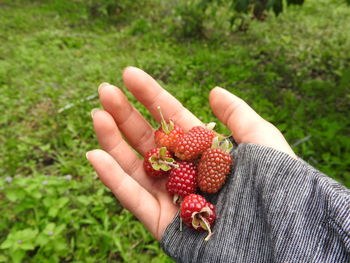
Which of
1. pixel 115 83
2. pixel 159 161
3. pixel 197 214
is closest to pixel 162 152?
pixel 159 161

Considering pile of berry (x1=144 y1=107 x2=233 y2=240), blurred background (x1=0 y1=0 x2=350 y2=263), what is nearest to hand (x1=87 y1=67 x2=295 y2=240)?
pile of berry (x1=144 y1=107 x2=233 y2=240)

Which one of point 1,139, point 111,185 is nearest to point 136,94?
point 111,185

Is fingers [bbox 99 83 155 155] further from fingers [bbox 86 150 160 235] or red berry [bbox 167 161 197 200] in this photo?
red berry [bbox 167 161 197 200]

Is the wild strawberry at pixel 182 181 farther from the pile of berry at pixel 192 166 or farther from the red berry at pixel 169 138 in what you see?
the red berry at pixel 169 138

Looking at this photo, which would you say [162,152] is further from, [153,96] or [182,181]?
[153,96]

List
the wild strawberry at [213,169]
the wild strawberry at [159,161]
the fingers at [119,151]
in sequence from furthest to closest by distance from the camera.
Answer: the fingers at [119,151], the wild strawberry at [159,161], the wild strawberry at [213,169]

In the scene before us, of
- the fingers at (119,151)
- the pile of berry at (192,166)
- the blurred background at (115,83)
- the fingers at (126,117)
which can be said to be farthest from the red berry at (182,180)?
the blurred background at (115,83)

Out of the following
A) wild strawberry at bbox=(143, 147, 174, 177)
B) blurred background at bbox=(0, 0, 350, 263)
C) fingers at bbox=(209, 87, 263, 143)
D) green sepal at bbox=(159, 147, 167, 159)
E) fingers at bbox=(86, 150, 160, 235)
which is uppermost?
fingers at bbox=(209, 87, 263, 143)
